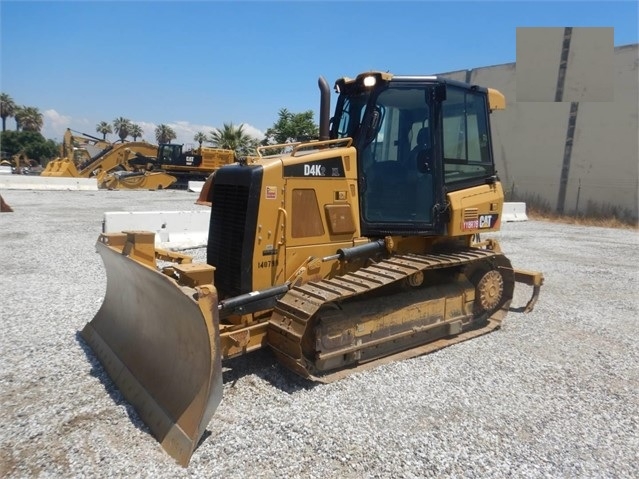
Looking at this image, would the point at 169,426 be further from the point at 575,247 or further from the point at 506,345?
the point at 575,247

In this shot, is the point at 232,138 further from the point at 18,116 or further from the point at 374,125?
the point at 18,116

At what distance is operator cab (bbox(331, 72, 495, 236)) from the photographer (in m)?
5.01

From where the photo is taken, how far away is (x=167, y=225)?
33.7 ft

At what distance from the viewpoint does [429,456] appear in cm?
318

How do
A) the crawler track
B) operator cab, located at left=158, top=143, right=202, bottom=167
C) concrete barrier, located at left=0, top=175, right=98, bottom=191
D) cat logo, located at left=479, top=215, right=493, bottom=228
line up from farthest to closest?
1. operator cab, located at left=158, top=143, right=202, bottom=167
2. concrete barrier, located at left=0, top=175, right=98, bottom=191
3. cat logo, located at left=479, top=215, right=493, bottom=228
4. the crawler track

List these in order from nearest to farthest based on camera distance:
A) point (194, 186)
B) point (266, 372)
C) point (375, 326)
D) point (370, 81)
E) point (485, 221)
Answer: point (266, 372) → point (375, 326) → point (370, 81) → point (485, 221) → point (194, 186)

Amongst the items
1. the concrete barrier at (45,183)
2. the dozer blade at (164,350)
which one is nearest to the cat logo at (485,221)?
the dozer blade at (164,350)

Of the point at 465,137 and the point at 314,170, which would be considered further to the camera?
the point at 465,137

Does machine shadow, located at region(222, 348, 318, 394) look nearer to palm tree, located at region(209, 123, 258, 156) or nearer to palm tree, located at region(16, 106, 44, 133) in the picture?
palm tree, located at region(209, 123, 258, 156)

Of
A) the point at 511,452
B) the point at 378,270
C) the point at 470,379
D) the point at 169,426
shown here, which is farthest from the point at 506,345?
the point at 169,426

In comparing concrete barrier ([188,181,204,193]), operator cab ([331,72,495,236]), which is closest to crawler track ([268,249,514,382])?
operator cab ([331,72,495,236])

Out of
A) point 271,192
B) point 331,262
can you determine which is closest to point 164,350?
point 271,192

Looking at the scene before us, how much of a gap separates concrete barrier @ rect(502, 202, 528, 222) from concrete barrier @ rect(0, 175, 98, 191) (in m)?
21.5

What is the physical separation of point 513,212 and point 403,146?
1541 cm
